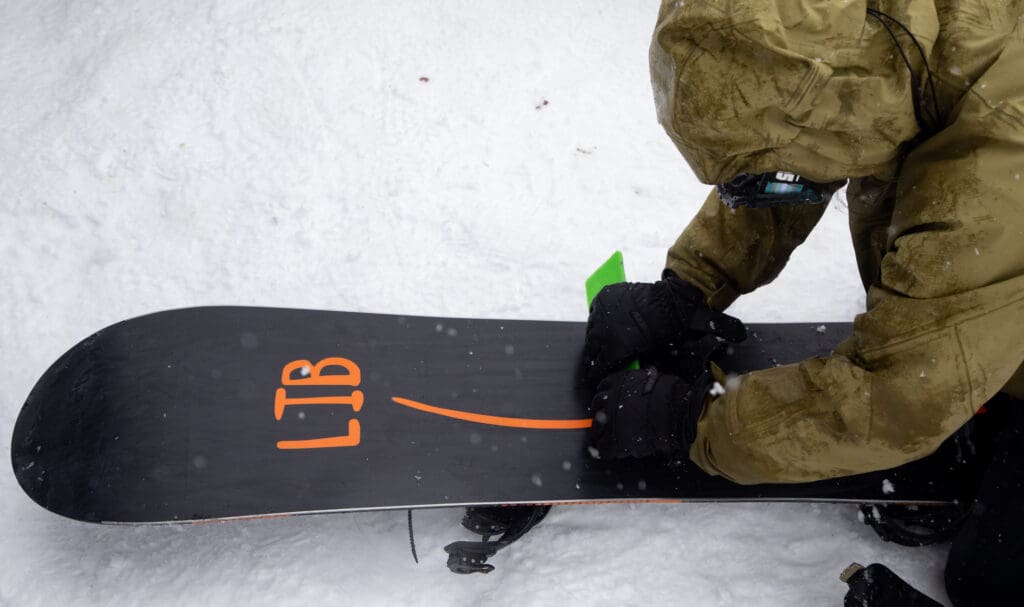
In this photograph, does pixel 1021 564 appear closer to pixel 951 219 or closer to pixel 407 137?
pixel 951 219

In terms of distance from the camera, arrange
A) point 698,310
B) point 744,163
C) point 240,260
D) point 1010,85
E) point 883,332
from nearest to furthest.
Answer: point 1010,85 → point 744,163 → point 883,332 → point 698,310 → point 240,260

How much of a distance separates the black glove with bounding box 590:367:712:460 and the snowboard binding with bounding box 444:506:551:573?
29 cm

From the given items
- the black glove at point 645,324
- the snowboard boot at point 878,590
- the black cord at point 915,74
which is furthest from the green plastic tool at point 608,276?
the black cord at point 915,74

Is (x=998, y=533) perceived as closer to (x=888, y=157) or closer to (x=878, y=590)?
(x=878, y=590)

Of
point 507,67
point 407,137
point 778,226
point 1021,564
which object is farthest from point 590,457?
point 507,67

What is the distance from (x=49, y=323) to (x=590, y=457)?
1974mm

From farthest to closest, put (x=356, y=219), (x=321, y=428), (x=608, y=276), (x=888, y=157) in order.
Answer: (x=356, y=219) → (x=608, y=276) → (x=321, y=428) → (x=888, y=157)

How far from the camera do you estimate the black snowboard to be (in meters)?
2.04

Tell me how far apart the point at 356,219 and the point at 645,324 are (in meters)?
1.40

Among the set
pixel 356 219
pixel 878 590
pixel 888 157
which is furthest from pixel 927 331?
pixel 356 219

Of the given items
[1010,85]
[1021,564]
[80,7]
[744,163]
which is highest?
[80,7]

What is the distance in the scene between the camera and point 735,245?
2256 mm

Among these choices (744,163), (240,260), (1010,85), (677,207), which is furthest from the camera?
(677,207)

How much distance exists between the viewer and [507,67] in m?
3.78
